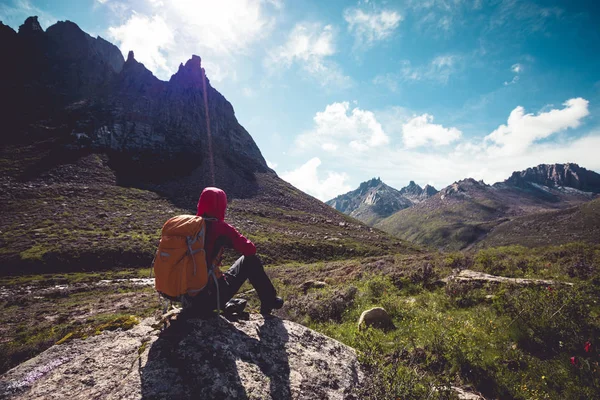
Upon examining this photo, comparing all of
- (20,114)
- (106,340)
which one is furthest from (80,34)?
(106,340)

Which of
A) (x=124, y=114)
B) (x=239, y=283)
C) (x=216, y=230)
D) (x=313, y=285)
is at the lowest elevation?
(x=313, y=285)

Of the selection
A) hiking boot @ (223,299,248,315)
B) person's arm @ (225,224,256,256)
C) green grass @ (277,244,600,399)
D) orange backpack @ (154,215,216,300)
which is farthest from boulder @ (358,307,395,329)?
orange backpack @ (154,215,216,300)

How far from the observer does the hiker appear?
189 inches

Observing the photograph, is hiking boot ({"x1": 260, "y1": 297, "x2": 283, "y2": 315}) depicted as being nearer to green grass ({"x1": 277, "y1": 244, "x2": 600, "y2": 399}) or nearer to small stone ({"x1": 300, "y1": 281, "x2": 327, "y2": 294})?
green grass ({"x1": 277, "y1": 244, "x2": 600, "y2": 399})

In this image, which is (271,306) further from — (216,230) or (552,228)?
(552,228)

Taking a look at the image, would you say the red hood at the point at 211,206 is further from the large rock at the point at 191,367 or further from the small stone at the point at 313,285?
the small stone at the point at 313,285

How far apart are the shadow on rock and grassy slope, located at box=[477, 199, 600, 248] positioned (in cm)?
14946

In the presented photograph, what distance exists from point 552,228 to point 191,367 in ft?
Result: 595

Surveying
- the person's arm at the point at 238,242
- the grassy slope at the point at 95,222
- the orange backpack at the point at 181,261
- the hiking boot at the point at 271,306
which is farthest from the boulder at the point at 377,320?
the grassy slope at the point at 95,222

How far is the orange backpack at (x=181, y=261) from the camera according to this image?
164 inches

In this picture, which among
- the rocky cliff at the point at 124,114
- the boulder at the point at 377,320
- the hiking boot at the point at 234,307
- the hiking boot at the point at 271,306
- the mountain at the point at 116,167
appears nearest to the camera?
the hiking boot at the point at 234,307

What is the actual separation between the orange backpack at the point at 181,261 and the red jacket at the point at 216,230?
467 millimetres

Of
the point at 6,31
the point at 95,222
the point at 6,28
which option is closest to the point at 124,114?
the point at 95,222

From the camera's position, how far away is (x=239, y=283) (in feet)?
17.7
